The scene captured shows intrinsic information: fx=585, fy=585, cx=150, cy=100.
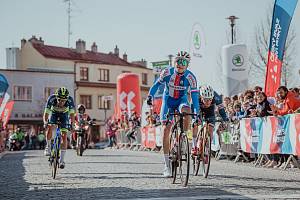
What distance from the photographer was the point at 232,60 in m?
25.4

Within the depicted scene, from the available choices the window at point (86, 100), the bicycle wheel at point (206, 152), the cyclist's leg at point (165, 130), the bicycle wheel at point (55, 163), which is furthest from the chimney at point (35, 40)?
the cyclist's leg at point (165, 130)

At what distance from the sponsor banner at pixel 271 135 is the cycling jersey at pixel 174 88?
3640 mm

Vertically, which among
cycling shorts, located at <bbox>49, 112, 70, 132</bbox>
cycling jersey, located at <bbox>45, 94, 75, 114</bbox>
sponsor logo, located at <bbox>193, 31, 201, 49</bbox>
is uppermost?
sponsor logo, located at <bbox>193, 31, 201, 49</bbox>

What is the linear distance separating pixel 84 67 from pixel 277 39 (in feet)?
204

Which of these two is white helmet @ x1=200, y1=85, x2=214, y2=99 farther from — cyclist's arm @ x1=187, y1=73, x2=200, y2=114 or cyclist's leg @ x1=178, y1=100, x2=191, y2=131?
cyclist's leg @ x1=178, y1=100, x2=191, y2=131

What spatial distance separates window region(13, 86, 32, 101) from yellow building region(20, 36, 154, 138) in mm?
4886

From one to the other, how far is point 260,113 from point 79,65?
206 feet

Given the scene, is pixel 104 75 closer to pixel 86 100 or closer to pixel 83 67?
pixel 83 67

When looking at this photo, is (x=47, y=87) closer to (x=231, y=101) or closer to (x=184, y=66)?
(x=231, y=101)

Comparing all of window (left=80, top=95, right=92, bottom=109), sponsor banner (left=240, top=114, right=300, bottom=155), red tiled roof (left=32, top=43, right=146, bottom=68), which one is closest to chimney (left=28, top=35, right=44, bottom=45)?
red tiled roof (left=32, top=43, right=146, bottom=68)

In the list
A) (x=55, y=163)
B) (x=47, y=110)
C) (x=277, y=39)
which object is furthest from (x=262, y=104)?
(x=55, y=163)

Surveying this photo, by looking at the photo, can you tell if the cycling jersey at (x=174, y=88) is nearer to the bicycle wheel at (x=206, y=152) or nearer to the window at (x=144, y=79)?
the bicycle wheel at (x=206, y=152)

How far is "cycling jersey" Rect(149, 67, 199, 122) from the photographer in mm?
10875

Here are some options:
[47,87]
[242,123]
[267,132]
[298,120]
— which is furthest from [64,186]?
[47,87]
